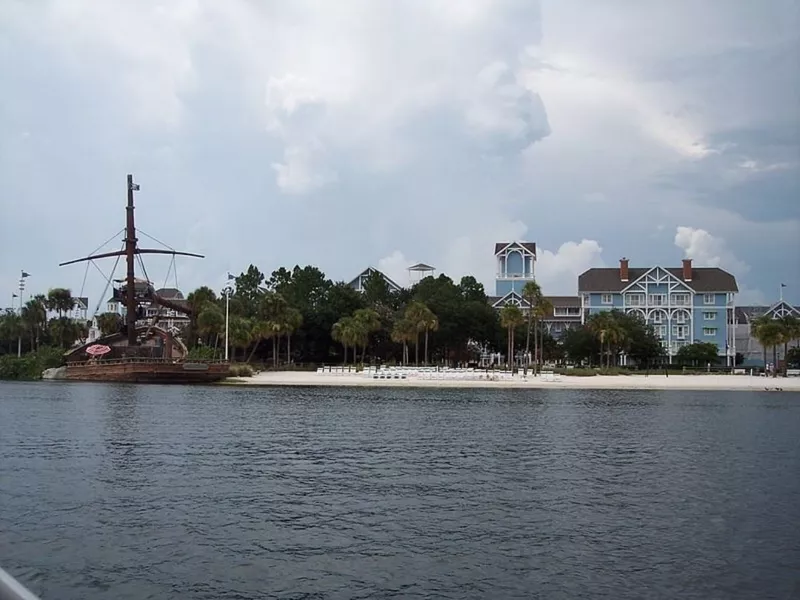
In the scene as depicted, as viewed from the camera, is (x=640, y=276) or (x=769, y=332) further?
(x=640, y=276)

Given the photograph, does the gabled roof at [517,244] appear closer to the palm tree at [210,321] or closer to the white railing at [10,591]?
the palm tree at [210,321]

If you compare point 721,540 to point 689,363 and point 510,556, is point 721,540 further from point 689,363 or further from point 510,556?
point 689,363

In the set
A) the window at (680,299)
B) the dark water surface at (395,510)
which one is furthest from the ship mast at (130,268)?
the window at (680,299)

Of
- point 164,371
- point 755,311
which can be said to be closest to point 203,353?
point 164,371

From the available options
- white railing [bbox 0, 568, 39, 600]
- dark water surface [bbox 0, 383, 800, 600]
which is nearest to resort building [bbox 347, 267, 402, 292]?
dark water surface [bbox 0, 383, 800, 600]

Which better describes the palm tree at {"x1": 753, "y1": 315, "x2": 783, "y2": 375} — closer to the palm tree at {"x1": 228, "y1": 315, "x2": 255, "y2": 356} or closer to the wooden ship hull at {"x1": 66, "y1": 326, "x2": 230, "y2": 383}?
the palm tree at {"x1": 228, "y1": 315, "x2": 255, "y2": 356}

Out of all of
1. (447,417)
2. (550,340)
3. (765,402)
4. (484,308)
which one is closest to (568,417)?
(447,417)

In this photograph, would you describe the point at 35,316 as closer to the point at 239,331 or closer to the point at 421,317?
the point at 239,331

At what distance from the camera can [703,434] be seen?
36.9 metres

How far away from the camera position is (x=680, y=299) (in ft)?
402

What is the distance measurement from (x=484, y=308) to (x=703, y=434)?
3173 inches

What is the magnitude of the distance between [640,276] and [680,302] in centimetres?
671

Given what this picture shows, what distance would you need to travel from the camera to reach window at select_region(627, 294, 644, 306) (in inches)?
4875

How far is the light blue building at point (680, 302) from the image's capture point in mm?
121500
